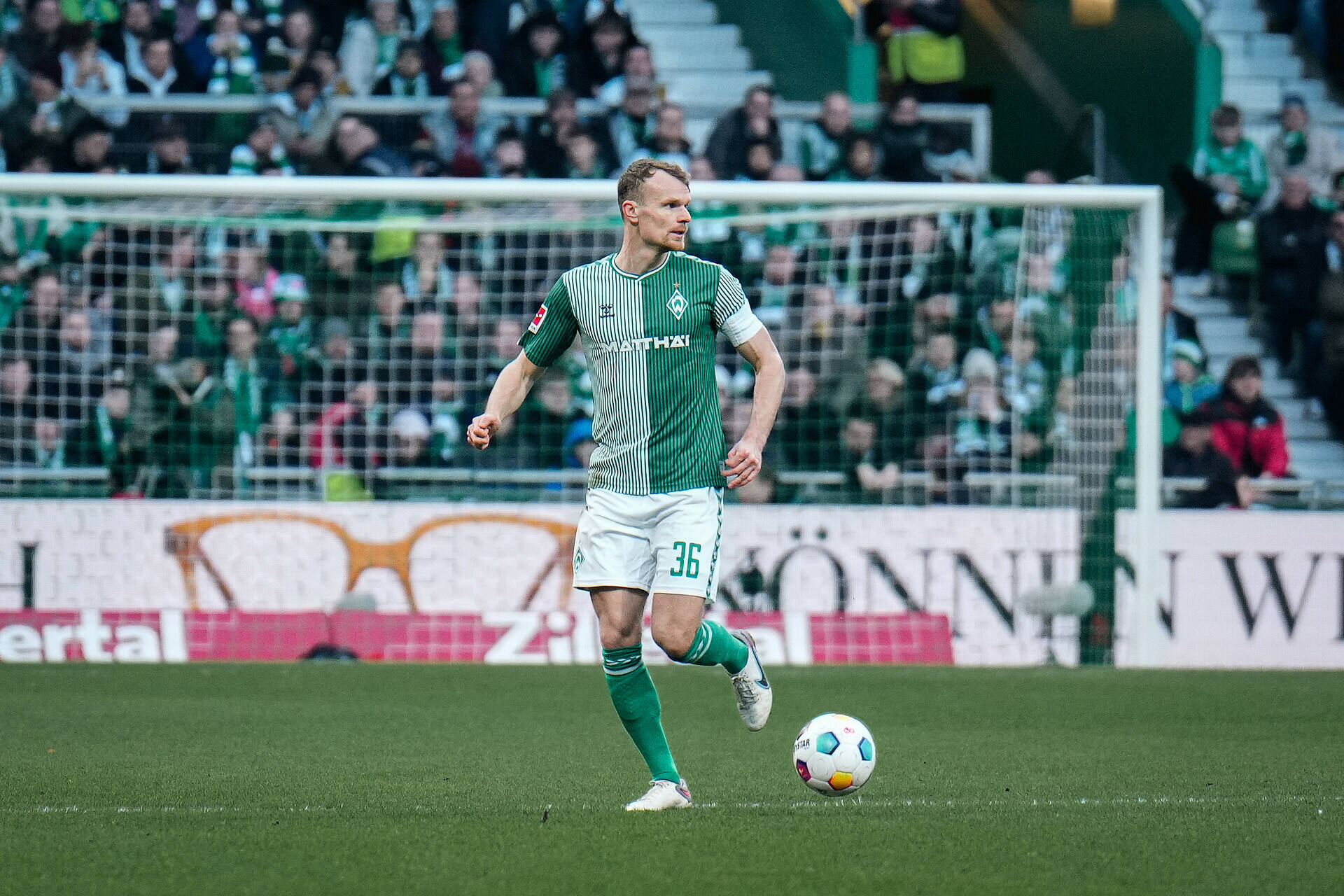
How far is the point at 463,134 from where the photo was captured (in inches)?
543

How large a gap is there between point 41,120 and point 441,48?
3128 millimetres

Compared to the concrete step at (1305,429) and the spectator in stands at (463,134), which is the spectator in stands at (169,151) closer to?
the spectator in stands at (463,134)

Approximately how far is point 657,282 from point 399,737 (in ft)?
9.09

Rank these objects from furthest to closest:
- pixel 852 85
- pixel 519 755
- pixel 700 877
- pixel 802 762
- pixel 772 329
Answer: pixel 852 85, pixel 772 329, pixel 519 755, pixel 802 762, pixel 700 877

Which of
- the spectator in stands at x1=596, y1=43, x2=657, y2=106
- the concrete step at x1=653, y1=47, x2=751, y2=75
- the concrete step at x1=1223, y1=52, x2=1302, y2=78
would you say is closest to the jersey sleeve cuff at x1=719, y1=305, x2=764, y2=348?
the spectator in stands at x1=596, y1=43, x2=657, y2=106

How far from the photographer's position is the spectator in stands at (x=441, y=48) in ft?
47.7

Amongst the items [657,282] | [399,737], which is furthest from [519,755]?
[657,282]

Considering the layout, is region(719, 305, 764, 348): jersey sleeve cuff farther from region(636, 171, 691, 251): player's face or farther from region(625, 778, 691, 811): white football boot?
region(625, 778, 691, 811): white football boot

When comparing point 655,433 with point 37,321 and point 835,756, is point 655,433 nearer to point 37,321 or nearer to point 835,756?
point 835,756

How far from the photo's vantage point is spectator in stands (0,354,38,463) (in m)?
11.7

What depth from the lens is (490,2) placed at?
14.8 m

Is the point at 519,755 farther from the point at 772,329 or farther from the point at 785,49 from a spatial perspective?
the point at 785,49

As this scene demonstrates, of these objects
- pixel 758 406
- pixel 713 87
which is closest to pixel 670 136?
pixel 713 87

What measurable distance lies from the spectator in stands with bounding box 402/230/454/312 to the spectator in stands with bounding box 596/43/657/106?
237 centimetres
